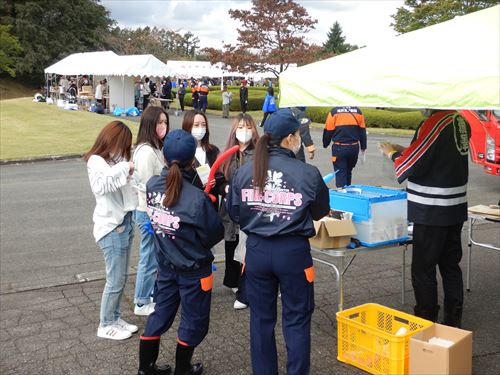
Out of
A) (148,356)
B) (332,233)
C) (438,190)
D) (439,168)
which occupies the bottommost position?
(148,356)

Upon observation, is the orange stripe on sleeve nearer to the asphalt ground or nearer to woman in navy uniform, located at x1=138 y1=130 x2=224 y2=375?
the asphalt ground

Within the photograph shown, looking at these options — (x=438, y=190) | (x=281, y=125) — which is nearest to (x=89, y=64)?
(x=438, y=190)

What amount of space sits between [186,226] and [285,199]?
2.38 feet

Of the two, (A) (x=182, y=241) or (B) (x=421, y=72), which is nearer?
(B) (x=421, y=72)

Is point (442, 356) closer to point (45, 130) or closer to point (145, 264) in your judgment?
point (145, 264)

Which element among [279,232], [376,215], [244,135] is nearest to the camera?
[279,232]

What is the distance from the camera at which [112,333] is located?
4.77m

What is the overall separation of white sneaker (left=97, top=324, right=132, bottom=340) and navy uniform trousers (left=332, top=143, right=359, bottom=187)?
19.2ft

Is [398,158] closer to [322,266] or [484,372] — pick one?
[484,372]

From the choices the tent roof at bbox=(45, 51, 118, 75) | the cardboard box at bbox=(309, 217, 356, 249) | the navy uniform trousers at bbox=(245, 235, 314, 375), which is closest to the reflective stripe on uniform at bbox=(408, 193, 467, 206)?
the cardboard box at bbox=(309, 217, 356, 249)

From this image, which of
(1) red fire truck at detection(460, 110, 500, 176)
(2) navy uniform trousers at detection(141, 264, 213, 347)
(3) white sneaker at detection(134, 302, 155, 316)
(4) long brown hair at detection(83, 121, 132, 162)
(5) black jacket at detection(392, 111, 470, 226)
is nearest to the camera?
(2) navy uniform trousers at detection(141, 264, 213, 347)

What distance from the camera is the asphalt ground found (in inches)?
173

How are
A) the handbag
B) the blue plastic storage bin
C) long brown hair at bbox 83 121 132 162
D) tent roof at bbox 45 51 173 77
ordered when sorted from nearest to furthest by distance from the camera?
long brown hair at bbox 83 121 132 162
the blue plastic storage bin
the handbag
tent roof at bbox 45 51 173 77

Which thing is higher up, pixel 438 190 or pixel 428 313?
pixel 438 190
